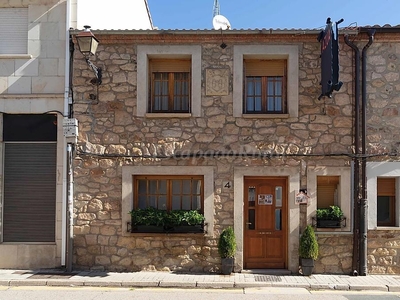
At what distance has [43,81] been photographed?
8.91 metres

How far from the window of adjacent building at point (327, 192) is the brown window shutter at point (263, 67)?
9.02 ft

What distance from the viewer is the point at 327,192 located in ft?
29.3

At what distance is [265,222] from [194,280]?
2.15 meters

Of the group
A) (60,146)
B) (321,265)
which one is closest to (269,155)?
(321,265)

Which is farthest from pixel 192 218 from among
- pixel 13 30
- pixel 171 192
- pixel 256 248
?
pixel 13 30

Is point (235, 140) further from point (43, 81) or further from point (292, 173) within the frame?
point (43, 81)

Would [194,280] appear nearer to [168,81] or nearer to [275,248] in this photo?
[275,248]

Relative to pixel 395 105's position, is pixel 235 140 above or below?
below

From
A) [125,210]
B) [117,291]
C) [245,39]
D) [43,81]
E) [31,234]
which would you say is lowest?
[117,291]

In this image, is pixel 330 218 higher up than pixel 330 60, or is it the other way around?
pixel 330 60

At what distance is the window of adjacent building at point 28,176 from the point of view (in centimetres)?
895

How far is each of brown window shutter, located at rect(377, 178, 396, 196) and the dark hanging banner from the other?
7.77 feet

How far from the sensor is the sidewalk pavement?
306 inches

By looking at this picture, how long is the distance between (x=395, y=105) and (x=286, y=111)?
244 centimetres
